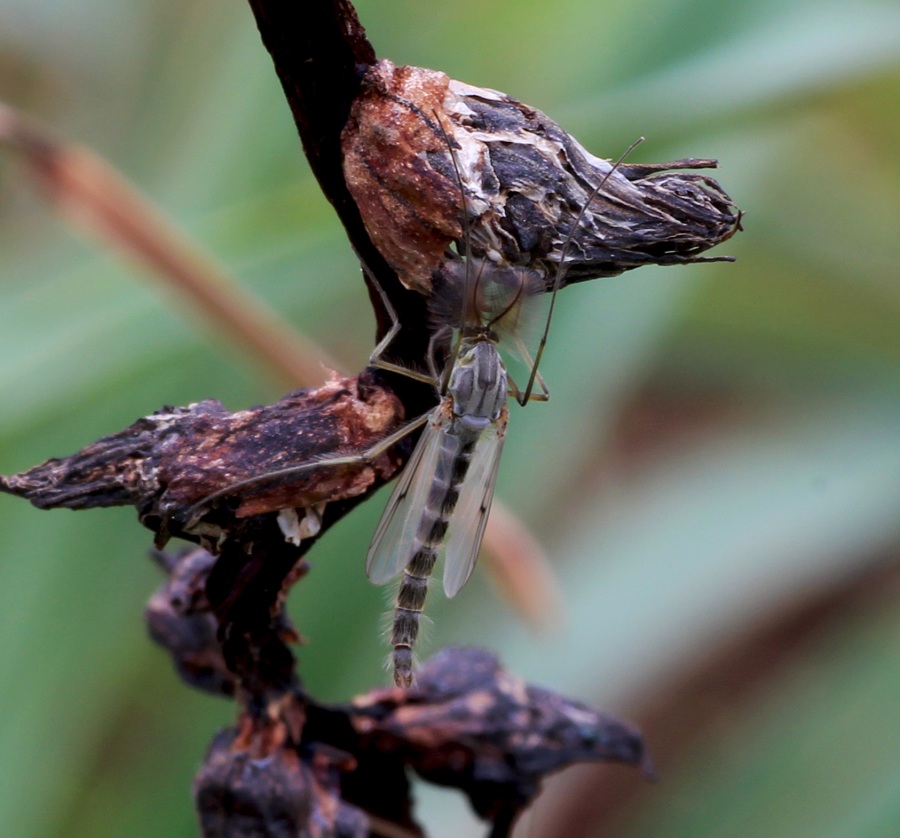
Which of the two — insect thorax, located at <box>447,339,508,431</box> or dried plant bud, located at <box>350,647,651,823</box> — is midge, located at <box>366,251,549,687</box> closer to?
insect thorax, located at <box>447,339,508,431</box>

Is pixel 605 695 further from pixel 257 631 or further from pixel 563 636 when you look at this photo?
pixel 257 631

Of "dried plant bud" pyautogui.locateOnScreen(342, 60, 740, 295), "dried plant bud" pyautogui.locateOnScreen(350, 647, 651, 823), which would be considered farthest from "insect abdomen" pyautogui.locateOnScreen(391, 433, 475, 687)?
"dried plant bud" pyautogui.locateOnScreen(342, 60, 740, 295)

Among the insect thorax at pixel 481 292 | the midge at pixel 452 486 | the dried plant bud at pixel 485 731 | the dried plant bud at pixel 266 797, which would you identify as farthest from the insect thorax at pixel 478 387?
the dried plant bud at pixel 266 797

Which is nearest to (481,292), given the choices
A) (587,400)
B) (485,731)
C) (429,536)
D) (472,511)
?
(485,731)

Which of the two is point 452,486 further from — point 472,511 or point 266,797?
point 266,797

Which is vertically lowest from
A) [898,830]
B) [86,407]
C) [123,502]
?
[898,830]

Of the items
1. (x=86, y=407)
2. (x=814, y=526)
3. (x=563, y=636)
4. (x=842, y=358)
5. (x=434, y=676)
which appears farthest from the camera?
(x=842, y=358)

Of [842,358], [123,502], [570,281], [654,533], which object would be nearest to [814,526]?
[654,533]
